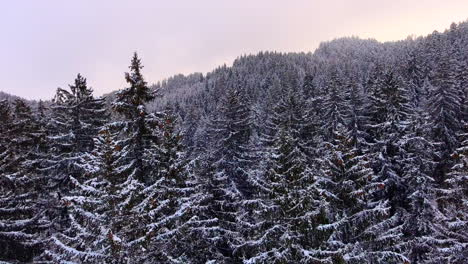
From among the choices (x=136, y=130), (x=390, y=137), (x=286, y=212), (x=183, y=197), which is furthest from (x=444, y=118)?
(x=136, y=130)

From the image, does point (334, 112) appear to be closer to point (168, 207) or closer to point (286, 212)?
point (286, 212)

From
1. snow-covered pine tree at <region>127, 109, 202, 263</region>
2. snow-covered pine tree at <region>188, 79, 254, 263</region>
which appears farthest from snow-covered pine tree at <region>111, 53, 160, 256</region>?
snow-covered pine tree at <region>188, 79, 254, 263</region>

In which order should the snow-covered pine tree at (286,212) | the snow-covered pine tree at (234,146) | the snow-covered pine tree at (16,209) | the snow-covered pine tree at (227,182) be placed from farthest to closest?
the snow-covered pine tree at (234,146) < the snow-covered pine tree at (227,182) < the snow-covered pine tree at (16,209) < the snow-covered pine tree at (286,212)

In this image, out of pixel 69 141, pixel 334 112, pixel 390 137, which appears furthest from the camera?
pixel 334 112

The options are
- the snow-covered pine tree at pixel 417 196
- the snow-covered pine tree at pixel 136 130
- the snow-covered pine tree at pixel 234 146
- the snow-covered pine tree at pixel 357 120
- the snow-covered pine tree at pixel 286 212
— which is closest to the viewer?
the snow-covered pine tree at pixel 136 130

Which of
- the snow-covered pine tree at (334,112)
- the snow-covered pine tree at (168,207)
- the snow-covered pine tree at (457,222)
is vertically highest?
the snow-covered pine tree at (334,112)

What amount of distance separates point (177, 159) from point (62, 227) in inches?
385

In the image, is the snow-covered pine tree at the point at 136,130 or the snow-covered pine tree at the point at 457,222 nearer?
the snow-covered pine tree at the point at 136,130

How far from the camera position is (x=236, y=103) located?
30406 mm

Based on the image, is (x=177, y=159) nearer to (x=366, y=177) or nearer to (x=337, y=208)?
(x=337, y=208)

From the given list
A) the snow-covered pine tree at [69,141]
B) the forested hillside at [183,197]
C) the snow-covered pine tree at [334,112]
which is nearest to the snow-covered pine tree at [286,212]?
the forested hillside at [183,197]

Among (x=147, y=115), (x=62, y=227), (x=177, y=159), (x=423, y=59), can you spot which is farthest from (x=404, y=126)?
(x=423, y=59)

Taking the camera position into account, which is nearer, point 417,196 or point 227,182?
point 417,196

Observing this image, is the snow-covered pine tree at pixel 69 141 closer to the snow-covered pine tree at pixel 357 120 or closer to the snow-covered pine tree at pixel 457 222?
the snow-covered pine tree at pixel 457 222
